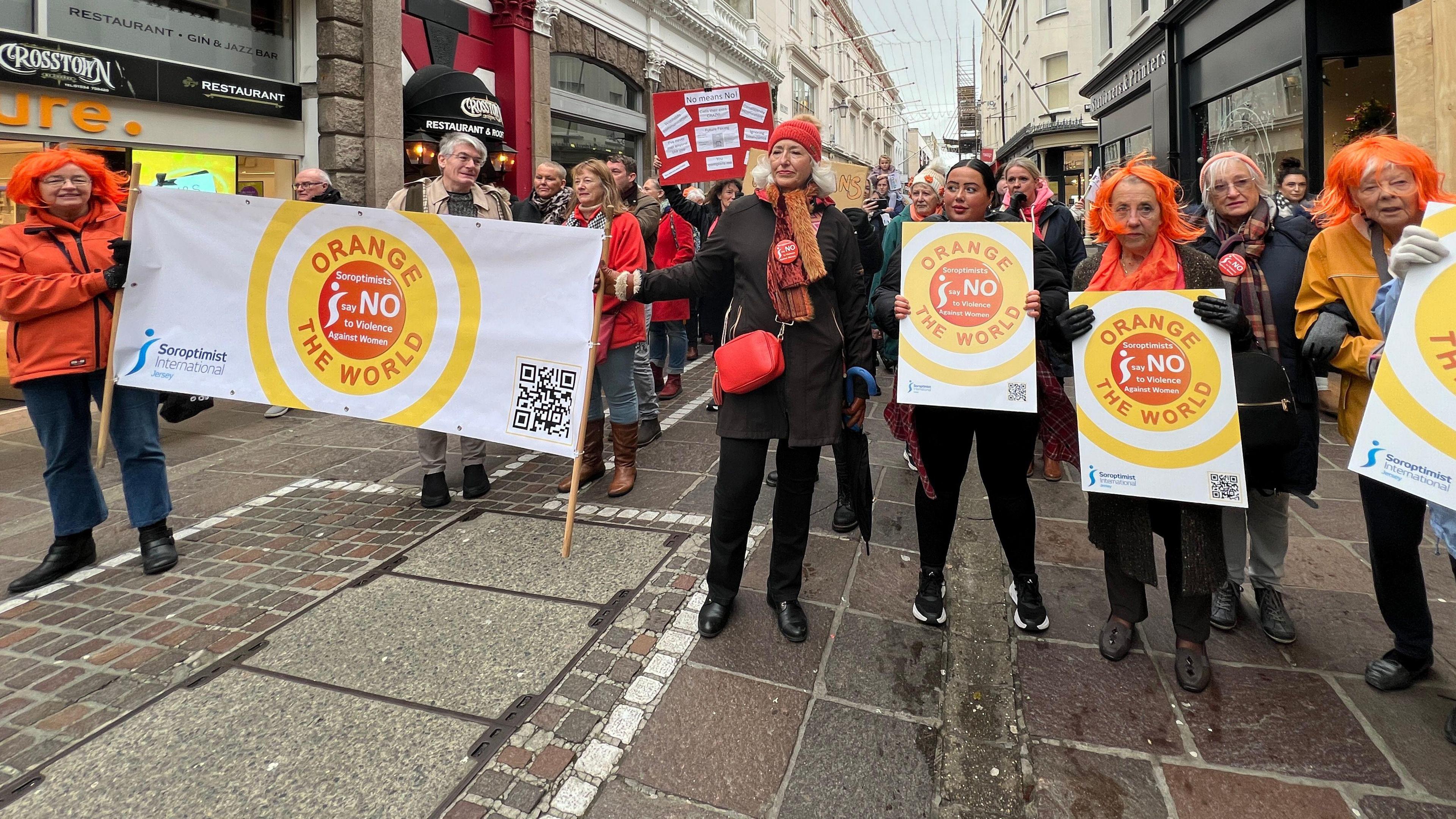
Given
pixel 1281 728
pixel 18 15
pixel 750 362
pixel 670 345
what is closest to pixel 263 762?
pixel 750 362

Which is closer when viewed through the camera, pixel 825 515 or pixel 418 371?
pixel 418 371

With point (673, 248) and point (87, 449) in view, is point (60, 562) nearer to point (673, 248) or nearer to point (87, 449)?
point (87, 449)

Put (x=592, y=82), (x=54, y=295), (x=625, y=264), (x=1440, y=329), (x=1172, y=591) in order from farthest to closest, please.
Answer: (x=592, y=82) → (x=625, y=264) → (x=54, y=295) → (x=1172, y=591) → (x=1440, y=329)

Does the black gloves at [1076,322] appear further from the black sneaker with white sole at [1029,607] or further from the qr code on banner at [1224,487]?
the black sneaker with white sole at [1029,607]

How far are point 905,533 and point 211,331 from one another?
→ 386 cm

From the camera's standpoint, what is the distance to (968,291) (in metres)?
2.90

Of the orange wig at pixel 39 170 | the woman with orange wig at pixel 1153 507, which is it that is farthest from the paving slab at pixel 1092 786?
the orange wig at pixel 39 170

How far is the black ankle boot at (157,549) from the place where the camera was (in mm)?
3686

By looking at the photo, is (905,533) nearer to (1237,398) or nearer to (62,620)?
(1237,398)

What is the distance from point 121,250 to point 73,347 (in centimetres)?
51

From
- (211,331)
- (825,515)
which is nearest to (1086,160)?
(825,515)

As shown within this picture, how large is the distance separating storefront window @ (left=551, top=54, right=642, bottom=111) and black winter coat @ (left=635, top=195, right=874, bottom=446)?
40.7ft

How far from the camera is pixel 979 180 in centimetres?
315

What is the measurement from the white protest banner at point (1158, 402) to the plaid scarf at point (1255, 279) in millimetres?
486
